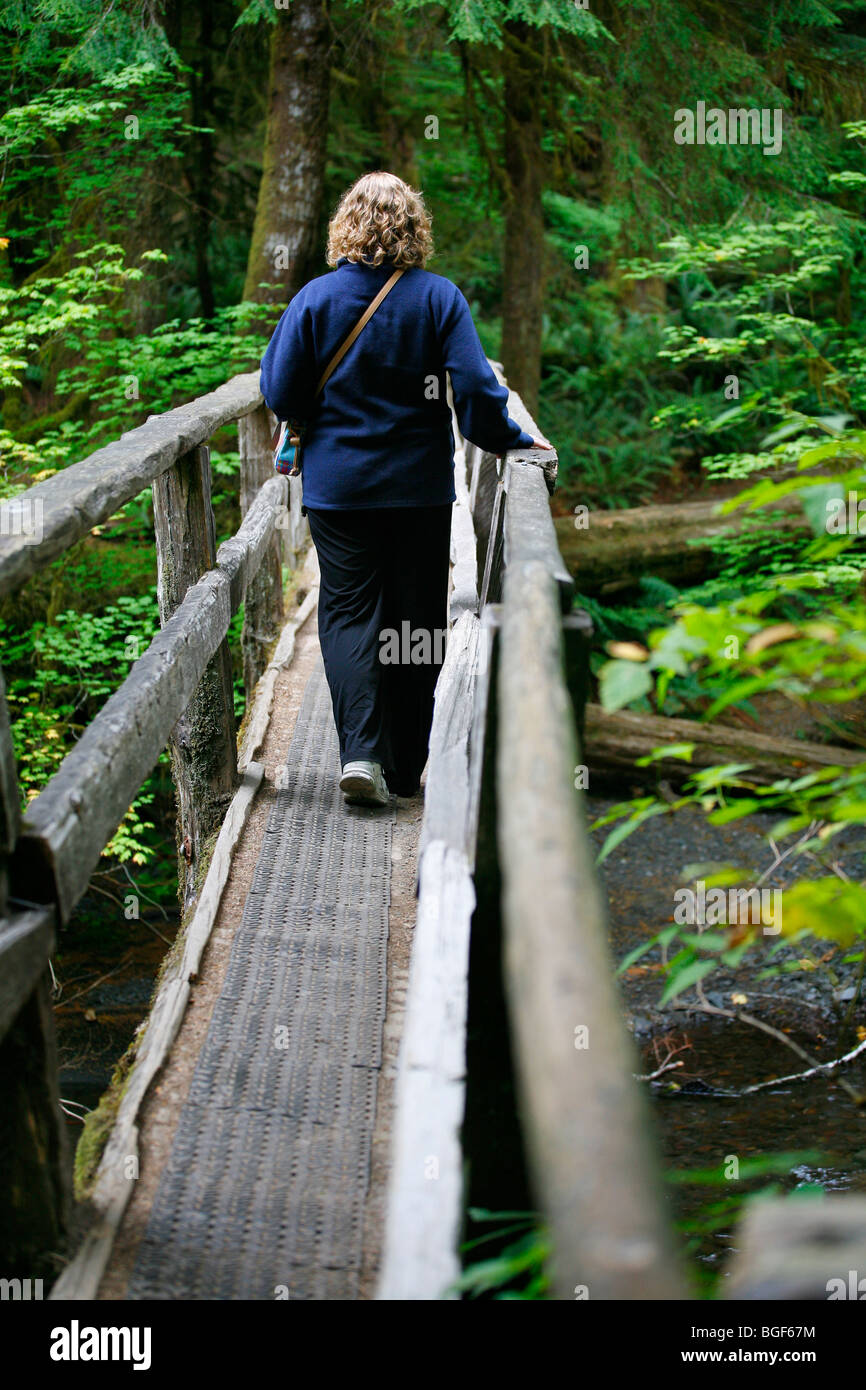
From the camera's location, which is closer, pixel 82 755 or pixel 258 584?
pixel 82 755

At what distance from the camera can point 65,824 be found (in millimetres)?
2086

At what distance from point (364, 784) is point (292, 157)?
8149 mm

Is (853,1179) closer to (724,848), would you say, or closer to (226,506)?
(724,848)

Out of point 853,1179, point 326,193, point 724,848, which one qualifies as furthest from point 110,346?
point 853,1179

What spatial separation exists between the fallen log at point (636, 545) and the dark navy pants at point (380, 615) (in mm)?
8094

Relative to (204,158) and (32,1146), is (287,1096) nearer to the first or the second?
(32,1146)

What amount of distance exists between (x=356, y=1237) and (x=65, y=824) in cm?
102

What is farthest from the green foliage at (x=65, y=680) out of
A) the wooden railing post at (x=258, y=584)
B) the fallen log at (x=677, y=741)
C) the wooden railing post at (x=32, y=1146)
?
the wooden railing post at (x=32, y=1146)

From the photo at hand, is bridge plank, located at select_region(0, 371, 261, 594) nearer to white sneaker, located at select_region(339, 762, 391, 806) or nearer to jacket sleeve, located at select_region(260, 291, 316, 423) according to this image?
jacket sleeve, located at select_region(260, 291, 316, 423)

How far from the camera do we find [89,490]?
2459 millimetres

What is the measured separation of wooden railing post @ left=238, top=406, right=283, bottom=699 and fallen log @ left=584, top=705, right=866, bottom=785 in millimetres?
4492

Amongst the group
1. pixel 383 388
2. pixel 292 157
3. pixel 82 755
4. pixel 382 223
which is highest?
pixel 292 157

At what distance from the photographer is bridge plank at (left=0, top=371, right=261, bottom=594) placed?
2.00m

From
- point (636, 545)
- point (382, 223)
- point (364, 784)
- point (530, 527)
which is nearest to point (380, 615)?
point (364, 784)
